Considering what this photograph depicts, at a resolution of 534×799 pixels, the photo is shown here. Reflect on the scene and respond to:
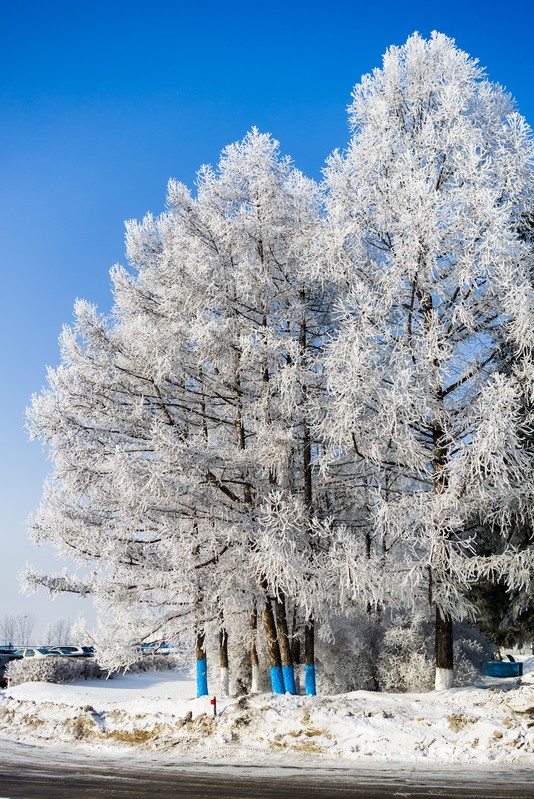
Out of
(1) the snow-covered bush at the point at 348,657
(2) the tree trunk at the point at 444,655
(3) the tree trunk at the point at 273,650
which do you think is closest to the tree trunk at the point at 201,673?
(3) the tree trunk at the point at 273,650

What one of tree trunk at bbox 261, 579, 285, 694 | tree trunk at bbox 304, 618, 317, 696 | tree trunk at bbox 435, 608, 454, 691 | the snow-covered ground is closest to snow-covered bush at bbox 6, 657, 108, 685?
the snow-covered ground

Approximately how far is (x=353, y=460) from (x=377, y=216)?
487 centimetres

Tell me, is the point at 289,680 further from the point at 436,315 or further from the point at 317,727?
the point at 436,315

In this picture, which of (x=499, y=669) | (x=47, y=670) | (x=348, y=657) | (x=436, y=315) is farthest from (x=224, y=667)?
(x=436, y=315)

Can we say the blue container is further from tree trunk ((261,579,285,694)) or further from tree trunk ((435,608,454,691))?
tree trunk ((261,579,285,694))

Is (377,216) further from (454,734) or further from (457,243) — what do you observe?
(454,734)

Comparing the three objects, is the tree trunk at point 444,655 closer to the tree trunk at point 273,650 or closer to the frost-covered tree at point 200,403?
the frost-covered tree at point 200,403

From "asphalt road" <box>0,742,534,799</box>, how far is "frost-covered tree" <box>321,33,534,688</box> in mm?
4069

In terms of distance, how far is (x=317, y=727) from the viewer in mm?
10805

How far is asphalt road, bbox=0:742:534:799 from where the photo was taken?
25.3 feet

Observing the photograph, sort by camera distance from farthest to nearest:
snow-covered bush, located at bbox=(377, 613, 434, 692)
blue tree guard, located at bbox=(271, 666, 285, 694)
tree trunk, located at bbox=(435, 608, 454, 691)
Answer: snow-covered bush, located at bbox=(377, 613, 434, 692) → blue tree guard, located at bbox=(271, 666, 285, 694) → tree trunk, located at bbox=(435, 608, 454, 691)

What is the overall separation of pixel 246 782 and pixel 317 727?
101 inches

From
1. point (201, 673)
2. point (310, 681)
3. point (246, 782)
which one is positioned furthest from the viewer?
point (201, 673)

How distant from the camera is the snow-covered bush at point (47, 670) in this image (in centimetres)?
2216
